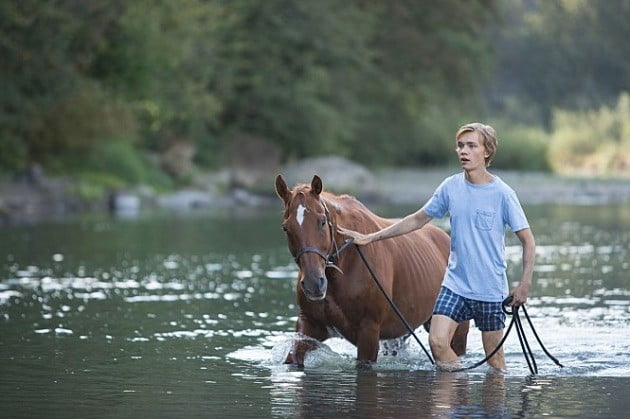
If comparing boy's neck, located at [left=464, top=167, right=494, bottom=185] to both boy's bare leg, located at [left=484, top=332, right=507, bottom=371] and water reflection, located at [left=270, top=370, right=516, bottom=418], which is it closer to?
boy's bare leg, located at [left=484, top=332, right=507, bottom=371]

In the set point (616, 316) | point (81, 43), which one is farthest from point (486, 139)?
point (81, 43)

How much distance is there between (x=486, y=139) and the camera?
9297mm

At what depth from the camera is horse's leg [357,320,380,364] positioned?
10.3 m

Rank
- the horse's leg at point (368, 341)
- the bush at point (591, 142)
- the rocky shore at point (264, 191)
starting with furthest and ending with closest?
the bush at point (591, 142) < the rocky shore at point (264, 191) < the horse's leg at point (368, 341)

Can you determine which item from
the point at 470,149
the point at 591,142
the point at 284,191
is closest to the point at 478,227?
the point at 470,149

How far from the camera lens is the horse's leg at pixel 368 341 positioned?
33.9ft

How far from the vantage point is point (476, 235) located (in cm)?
939

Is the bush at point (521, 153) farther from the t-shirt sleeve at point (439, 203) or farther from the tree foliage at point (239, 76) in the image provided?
the t-shirt sleeve at point (439, 203)

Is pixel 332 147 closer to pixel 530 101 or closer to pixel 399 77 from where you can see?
pixel 399 77

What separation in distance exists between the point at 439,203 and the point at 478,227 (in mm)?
330

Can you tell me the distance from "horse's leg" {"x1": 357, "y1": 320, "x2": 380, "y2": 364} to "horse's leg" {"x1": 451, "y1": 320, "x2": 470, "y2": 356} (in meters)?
1.07

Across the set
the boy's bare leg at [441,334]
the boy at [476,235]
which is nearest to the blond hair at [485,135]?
the boy at [476,235]

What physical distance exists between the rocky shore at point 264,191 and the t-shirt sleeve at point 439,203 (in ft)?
77.3

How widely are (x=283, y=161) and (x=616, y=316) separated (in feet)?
133
